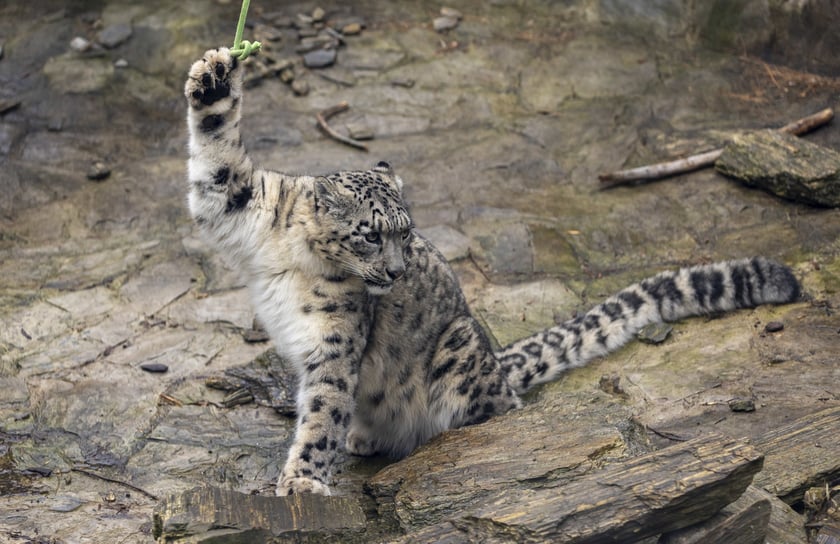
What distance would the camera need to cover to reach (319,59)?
9711 millimetres

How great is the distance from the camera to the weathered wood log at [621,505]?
3451mm

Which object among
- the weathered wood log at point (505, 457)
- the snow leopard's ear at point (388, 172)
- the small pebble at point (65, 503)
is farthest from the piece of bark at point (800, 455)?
the small pebble at point (65, 503)

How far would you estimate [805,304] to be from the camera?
6.06 m

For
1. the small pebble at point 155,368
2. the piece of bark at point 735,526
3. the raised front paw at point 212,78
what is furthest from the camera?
the small pebble at point 155,368

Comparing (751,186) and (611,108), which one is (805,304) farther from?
(611,108)

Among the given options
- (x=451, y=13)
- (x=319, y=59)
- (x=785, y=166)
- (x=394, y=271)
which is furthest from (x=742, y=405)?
(x=451, y=13)

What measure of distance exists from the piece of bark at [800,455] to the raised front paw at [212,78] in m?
3.10

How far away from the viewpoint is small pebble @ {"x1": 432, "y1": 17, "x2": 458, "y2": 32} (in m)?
10.4

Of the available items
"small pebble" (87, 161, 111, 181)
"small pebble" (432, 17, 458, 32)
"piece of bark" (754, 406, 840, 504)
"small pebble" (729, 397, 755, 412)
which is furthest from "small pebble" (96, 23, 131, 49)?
"piece of bark" (754, 406, 840, 504)

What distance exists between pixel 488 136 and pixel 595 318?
3269mm

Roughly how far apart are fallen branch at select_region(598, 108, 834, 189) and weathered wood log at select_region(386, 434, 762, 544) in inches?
182

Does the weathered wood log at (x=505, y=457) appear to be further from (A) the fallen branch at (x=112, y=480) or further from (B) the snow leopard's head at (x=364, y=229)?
(A) the fallen branch at (x=112, y=480)

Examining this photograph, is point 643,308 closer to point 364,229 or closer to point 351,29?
point 364,229

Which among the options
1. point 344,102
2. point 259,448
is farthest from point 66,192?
point 259,448
